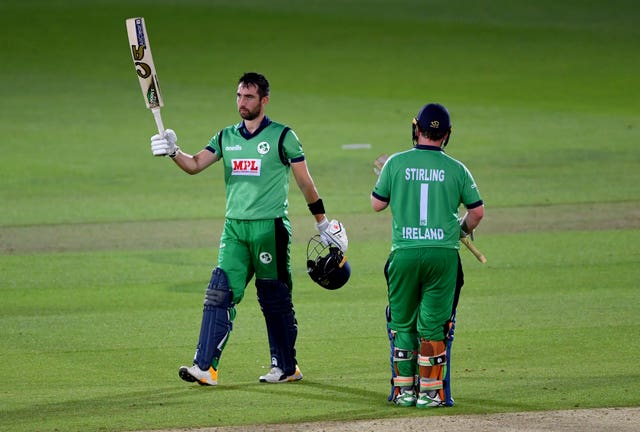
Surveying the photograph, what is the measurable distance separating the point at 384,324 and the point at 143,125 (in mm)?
16033

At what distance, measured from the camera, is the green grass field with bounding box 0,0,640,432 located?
9867 mm

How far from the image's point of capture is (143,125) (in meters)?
27.2

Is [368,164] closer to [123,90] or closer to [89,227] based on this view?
[89,227]

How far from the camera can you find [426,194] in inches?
355

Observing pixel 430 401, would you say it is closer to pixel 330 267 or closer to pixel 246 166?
pixel 330 267

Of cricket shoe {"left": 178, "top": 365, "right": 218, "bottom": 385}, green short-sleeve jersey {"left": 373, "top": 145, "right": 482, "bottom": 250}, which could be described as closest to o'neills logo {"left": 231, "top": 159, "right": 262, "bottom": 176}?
green short-sleeve jersey {"left": 373, "top": 145, "right": 482, "bottom": 250}

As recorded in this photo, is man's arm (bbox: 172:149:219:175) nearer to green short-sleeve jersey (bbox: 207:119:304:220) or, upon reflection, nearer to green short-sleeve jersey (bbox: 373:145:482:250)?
green short-sleeve jersey (bbox: 207:119:304:220)

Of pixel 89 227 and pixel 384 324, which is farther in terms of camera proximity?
pixel 89 227

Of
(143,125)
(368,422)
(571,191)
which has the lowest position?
(368,422)

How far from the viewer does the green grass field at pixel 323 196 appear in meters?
9.87

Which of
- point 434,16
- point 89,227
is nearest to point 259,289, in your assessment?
point 89,227

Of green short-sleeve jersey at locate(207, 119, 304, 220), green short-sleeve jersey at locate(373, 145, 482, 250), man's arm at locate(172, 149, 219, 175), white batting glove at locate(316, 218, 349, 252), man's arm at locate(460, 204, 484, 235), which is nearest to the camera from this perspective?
green short-sleeve jersey at locate(373, 145, 482, 250)

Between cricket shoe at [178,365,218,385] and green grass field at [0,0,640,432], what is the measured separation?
0.27ft

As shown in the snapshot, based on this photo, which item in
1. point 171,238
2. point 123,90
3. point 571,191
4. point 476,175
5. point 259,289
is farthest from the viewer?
point 123,90
